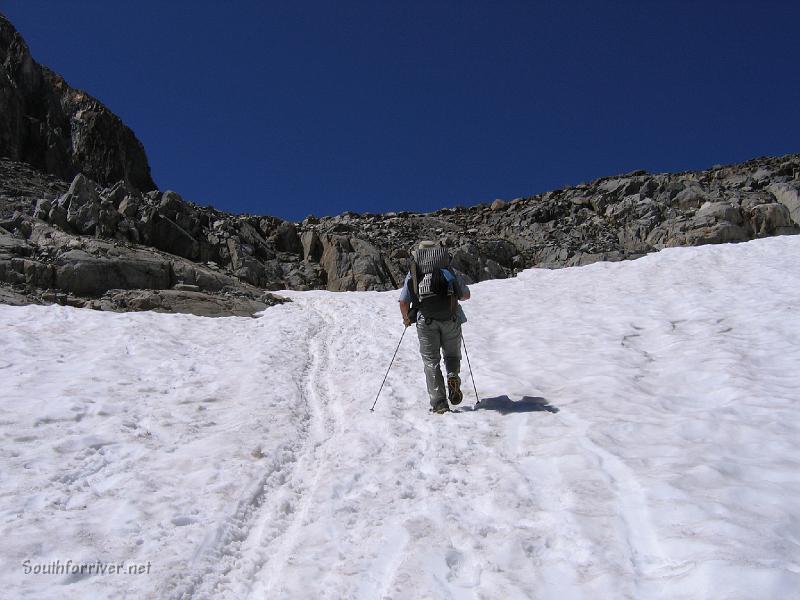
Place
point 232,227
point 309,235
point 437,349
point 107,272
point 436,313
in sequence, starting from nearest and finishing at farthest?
point 436,313 → point 437,349 → point 107,272 → point 232,227 → point 309,235

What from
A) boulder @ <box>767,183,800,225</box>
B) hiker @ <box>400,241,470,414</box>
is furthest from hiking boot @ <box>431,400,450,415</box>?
boulder @ <box>767,183,800,225</box>

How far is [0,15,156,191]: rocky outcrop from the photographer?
182 ft

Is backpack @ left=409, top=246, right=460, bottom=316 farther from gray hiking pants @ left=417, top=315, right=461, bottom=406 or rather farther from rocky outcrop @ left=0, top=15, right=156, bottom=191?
rocky outcrop @ left=0, top=15, right=156, bottom=191

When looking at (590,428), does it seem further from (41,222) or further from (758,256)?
(41,222)

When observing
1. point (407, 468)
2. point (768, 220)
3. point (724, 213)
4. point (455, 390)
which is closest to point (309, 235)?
point (724, 213)

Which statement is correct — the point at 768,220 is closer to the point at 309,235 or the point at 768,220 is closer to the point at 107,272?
the point at 309,235

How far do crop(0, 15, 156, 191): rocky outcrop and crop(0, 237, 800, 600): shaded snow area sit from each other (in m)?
52.9

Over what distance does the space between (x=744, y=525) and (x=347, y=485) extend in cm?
382

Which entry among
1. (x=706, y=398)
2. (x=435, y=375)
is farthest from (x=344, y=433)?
(x=706, y=398)

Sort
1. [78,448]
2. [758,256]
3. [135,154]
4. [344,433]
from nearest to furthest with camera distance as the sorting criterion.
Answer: [78,448]
[344,433]
[758,256]
[135,154]

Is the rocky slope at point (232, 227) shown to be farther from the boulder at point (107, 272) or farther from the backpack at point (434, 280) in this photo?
the backpack at point (434, 280)

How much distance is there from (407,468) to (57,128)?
68.6 metres

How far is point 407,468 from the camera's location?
21.9 feet

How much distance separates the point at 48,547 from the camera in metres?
4.90
